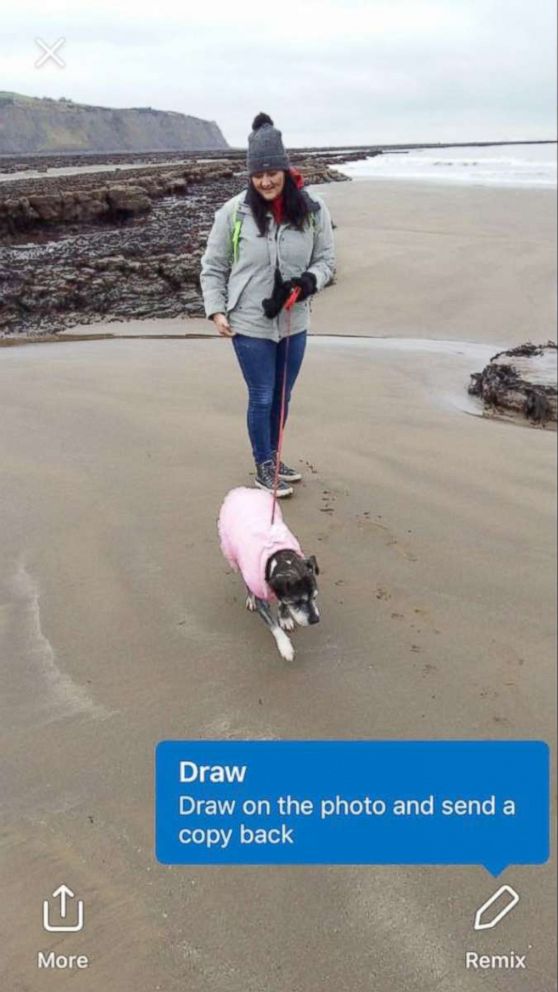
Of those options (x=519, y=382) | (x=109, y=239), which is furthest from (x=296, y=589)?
(x=109, y=239)

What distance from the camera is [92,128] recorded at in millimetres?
2002

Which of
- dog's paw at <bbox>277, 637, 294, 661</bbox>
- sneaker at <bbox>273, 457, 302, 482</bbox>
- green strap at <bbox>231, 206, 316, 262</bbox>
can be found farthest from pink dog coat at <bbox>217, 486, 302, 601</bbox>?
green strap at <bbox>231, 206, 316, 262</bbox>

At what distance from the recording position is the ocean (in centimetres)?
206

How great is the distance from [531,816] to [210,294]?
63.9 inches

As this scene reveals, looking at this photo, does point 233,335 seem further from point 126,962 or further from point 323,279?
point 126,962

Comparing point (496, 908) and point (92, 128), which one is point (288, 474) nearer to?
point (92, 128)

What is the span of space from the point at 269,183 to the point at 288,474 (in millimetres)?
902

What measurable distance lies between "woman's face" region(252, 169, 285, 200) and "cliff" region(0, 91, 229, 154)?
1.09 feet

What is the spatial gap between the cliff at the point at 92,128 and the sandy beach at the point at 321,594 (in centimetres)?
51

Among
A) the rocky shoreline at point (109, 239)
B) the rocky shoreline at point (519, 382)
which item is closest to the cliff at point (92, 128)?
the rocky shoreline at point (109, 239)

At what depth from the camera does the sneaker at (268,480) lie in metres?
2.21

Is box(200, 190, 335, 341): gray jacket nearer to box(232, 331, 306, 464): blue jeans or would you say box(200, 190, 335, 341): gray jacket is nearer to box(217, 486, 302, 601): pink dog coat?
box(232, 331, 306, 464): blue jeans

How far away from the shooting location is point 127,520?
6.70 feet

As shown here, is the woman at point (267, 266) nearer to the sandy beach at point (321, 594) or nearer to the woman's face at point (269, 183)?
the woman's face at point (269, 183)
